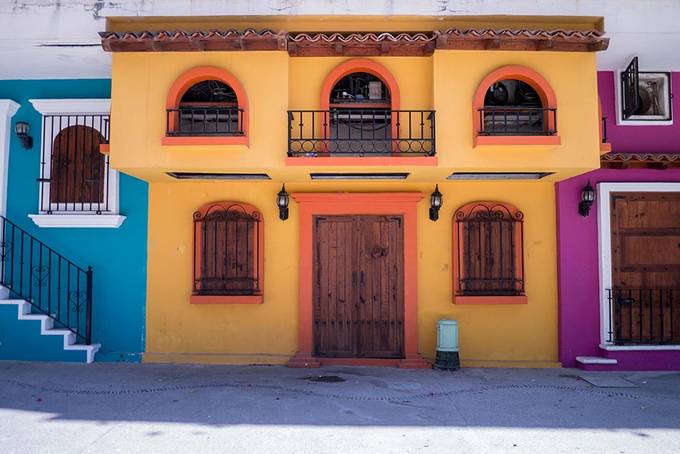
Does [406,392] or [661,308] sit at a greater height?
[661,308]

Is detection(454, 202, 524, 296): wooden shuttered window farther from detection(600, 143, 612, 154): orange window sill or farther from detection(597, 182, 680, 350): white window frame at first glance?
detection(600, 143, 612, 154): orange window sill

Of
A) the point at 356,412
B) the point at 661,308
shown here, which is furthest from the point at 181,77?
the point at 661,308

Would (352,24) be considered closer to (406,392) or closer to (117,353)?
(406,392)

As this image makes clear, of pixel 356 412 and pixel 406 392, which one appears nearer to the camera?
pixel 356 412

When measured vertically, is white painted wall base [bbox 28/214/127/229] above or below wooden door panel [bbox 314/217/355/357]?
above

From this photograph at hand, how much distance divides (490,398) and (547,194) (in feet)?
12.0

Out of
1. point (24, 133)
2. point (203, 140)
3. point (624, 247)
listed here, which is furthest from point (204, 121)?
point (624, 247)

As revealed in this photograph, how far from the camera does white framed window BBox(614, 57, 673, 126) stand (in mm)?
8883

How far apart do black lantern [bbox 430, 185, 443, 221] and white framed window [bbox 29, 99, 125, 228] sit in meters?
4.99

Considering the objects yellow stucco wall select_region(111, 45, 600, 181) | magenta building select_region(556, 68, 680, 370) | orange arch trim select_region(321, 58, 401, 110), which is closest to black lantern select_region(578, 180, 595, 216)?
magenta building select_region(556, 68, 680, 370)

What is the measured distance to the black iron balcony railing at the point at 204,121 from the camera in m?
7.63

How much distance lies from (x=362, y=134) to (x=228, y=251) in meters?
2.87

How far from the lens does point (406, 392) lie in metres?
7.31

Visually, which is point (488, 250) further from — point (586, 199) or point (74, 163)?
point (74, 163)
